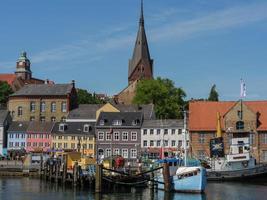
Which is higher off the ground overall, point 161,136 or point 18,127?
point 18,127

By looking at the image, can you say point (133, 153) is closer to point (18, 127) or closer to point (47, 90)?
point (18, 127)

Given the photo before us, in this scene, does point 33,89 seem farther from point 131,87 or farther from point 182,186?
point 182,186

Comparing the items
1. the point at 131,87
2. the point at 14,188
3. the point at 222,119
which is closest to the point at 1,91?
the point at 131,87

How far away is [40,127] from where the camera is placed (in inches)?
4626

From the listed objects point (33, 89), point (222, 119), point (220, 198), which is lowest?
point (220, 198)

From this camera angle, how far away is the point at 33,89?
134 metres

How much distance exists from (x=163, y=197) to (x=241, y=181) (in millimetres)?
20539

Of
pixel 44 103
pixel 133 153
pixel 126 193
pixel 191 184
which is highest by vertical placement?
pixel 44 103

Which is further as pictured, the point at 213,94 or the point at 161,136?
the point at 213,94

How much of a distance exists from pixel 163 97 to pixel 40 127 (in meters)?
30.3

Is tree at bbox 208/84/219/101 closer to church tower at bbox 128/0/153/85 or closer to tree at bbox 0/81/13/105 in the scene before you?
church tower at bbox 128/0/153/85

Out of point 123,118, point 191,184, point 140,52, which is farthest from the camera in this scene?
point 140,52

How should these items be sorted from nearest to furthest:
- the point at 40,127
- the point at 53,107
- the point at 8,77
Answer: the point at 40,127
the point at 53,107
the point at 8,77

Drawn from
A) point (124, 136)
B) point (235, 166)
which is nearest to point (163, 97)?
point (124, 136)
